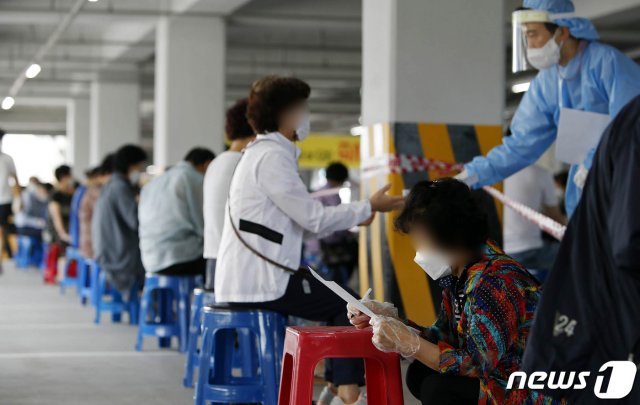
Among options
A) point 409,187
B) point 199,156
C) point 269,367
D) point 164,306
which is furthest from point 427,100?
point 269,367

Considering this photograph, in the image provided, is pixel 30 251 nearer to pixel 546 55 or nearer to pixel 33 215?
pixel 33 215

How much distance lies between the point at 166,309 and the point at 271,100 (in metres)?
3.27

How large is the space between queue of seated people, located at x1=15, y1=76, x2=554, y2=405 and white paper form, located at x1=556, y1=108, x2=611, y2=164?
2.33 feet

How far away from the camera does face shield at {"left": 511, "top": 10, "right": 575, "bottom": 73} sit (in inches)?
178

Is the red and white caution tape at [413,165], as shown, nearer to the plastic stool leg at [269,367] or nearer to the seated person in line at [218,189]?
the seated person in line at [218,189]

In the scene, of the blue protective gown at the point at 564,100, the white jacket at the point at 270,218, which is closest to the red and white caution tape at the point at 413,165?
the blue protective gown at the point at 564,100

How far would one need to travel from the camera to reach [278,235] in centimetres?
427

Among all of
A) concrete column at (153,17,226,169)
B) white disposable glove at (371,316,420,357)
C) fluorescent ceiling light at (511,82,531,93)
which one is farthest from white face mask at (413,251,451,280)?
fluorescent ceiling light at (511,82,531,93)

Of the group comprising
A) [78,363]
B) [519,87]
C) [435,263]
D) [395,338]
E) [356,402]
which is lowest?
[78,363]

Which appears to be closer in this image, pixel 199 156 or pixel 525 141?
pixel 525 141

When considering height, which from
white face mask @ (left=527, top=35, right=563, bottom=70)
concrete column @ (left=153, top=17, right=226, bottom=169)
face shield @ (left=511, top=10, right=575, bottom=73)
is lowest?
white face mask @ (left=527, top=35, right=563, bottom=70)

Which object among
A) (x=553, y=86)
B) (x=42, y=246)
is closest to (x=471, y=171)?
(x=553, y=86)

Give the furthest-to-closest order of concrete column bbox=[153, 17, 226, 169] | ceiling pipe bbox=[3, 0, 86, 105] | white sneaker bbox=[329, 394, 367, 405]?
ceiling pipe bbox=[3, 0, 86, 105] → concrete column bbox=[153, 17, 226, 169] → white sneaker bbox=[329, 394, 367, 405]

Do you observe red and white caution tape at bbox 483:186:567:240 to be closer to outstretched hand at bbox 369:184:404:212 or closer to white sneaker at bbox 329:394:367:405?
outstretched hand at bbox 369:184:404:212
